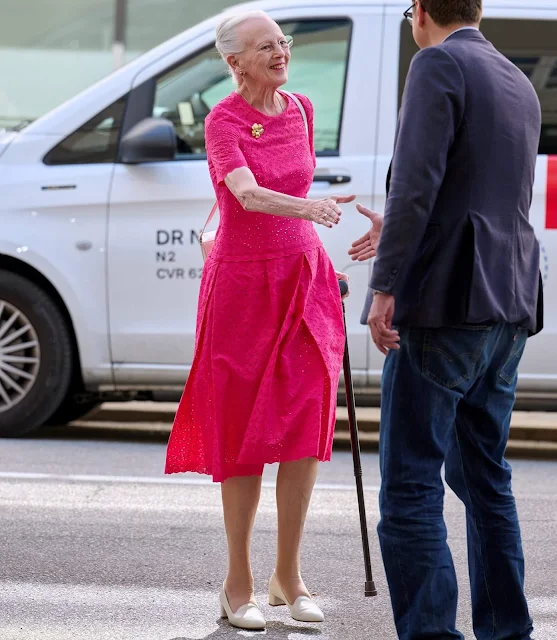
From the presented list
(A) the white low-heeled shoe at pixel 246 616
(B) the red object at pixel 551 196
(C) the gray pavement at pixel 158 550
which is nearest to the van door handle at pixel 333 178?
(B) the red object at pixel 551 196

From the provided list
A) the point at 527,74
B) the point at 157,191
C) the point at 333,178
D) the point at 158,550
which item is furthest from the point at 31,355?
the point at 527,74

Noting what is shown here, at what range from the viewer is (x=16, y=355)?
256 inches

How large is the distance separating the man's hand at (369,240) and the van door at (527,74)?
107 inches

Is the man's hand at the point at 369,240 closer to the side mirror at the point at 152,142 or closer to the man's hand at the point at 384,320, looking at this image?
the man's hand at the point at 384,320

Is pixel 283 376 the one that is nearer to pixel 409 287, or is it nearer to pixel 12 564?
pixel 409 287

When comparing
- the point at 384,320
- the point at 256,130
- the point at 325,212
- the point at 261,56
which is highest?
the point at 261,56

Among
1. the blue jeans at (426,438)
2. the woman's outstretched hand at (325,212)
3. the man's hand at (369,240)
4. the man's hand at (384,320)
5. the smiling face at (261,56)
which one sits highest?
the smiling face at (261,56)

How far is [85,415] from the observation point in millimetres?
7805

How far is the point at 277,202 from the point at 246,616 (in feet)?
3.74

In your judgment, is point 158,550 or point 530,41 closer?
point 158,550

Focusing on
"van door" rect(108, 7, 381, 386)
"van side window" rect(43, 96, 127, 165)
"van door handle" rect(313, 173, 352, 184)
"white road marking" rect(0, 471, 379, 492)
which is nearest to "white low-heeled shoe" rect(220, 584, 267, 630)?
"white road marking" rect(0, 471, 379, 492)

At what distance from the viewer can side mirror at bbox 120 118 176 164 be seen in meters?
6.08

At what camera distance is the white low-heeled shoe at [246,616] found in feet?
12.0

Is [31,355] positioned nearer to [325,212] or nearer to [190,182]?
[190,182]
